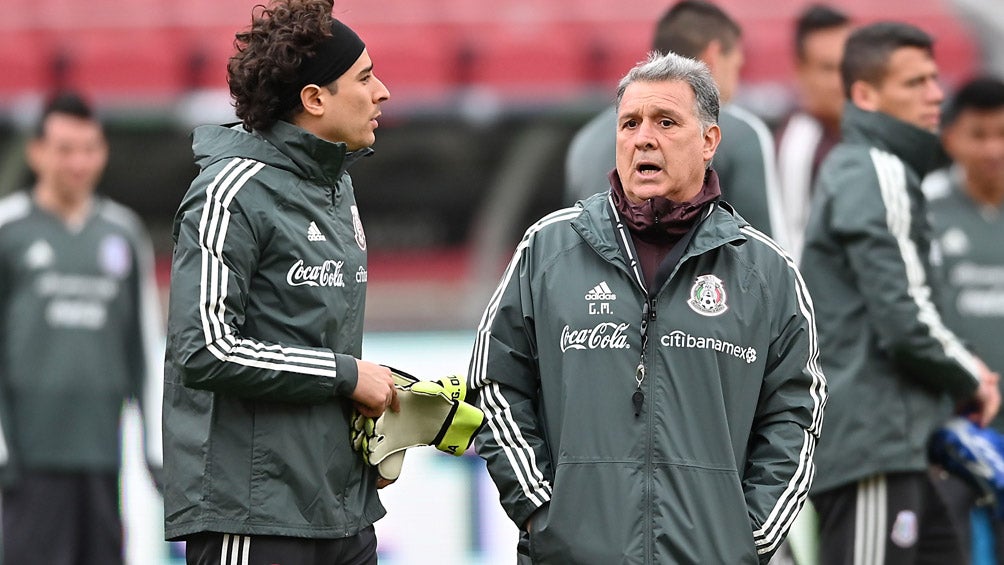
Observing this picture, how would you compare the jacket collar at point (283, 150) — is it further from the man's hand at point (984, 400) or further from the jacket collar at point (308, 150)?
the man's hand at point (984, 400)

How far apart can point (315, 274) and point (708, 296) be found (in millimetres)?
905

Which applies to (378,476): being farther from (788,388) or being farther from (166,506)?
(788,388)

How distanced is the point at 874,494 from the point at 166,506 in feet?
7.29

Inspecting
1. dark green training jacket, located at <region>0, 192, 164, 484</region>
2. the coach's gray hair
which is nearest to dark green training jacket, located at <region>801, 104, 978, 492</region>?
the coach's gray hair

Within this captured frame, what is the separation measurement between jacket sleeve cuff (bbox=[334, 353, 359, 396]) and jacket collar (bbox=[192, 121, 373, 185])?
1.49 feet

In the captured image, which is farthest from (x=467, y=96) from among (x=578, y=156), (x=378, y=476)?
(x=378, y=476)

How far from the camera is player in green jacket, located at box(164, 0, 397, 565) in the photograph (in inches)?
141

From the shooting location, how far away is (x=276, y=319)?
369 cm

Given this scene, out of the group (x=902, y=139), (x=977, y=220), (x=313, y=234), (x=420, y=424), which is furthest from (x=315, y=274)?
(x=977, y=220)

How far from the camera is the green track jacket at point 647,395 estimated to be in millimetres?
3424

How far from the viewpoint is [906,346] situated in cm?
471

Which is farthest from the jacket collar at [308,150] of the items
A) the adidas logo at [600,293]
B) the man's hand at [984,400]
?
the man's hand at [984,400]

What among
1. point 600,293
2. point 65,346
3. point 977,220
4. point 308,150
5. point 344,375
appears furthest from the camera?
point 65,346

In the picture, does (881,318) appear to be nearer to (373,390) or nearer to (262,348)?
(373,390)
